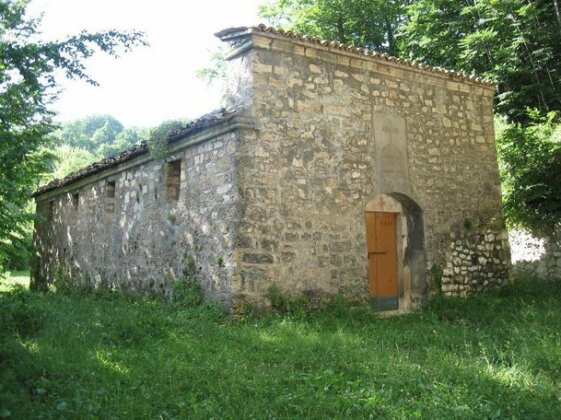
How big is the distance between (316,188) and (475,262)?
405 cm

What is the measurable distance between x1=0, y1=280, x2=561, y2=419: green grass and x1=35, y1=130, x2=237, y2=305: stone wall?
3.62ft

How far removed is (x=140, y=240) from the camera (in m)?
9.96

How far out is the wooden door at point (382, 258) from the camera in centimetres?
927

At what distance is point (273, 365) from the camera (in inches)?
205

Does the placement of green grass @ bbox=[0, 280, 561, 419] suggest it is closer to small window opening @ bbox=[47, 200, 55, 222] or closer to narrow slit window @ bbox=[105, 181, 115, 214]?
narrow slit window @ bbox=[105, 181, 115, 214]

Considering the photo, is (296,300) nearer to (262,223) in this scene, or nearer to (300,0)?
(262,223)

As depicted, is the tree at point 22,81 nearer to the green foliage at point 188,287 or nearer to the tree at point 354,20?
the green foliage at point 188,287

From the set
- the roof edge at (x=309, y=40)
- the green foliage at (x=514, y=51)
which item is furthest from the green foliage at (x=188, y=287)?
the green foliage at (x=514, y=51)

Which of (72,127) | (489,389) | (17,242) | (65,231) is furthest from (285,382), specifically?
(72,127)

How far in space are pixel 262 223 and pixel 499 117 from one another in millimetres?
9204

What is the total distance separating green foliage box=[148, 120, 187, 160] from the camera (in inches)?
351

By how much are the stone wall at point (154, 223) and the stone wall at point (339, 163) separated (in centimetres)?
46

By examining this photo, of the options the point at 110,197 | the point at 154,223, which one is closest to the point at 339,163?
the point at 154,223

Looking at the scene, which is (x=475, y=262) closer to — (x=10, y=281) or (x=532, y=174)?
(x=532, y=174)
